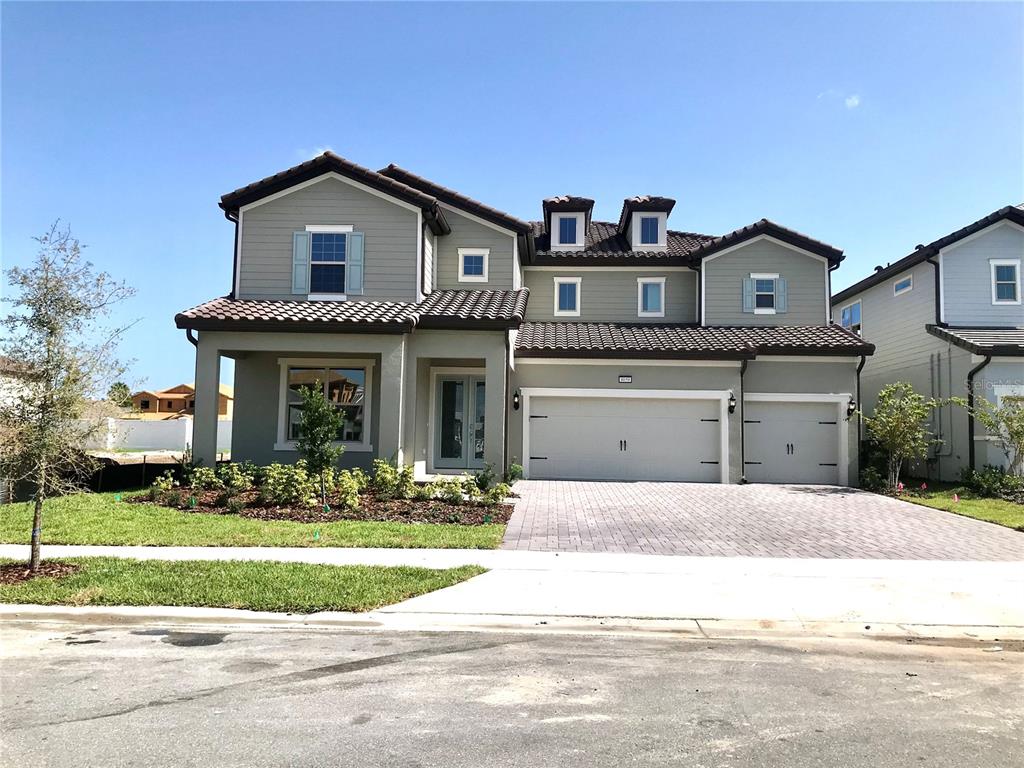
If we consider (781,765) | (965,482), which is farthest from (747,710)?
(965,482)

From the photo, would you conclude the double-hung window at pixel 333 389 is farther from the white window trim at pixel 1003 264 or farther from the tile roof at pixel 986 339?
the white window trim at pixel 1003 264

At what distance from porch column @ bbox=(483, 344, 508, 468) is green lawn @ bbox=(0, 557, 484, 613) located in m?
6.64

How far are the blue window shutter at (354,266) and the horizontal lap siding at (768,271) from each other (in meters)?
10.3

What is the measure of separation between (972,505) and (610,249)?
39.2 ft

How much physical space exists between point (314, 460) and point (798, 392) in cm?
1290

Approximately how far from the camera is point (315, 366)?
1689 cm

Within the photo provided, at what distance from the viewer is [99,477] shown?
1500cm

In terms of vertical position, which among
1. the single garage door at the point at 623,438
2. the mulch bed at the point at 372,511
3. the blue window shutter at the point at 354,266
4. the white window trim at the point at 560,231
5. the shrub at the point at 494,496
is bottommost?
the mulch bed at the point at 372,511

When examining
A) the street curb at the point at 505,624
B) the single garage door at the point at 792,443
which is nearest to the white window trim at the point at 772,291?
the single garage door at the point at 792,443

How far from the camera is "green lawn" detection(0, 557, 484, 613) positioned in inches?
261

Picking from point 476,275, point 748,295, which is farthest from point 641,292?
point 476,275

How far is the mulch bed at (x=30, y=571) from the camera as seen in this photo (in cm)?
741

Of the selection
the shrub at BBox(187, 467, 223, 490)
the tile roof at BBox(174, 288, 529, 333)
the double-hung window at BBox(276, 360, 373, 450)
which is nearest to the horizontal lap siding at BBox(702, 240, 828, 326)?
the tile roof at BBox(174, 288, 529, 333)

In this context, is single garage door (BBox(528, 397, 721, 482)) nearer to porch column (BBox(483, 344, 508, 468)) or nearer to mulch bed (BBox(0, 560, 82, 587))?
porch column (BBox(483, 344, 508, 468))
